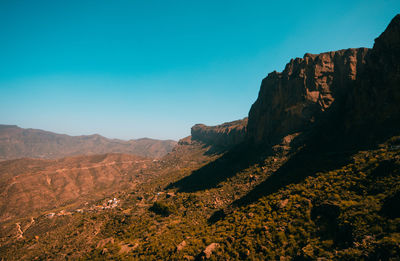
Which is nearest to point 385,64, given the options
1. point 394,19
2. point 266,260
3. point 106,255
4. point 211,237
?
point 394,19

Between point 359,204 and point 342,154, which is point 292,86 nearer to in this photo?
point 342,154

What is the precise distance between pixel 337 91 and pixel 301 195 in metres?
35.9

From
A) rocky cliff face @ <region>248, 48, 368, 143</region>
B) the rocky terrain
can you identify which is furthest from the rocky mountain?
rocky cliff face @ <region>248, 48, 368, 143</region>

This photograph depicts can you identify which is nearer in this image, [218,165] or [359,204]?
[359,204]

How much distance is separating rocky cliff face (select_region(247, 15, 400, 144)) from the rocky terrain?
219 mm

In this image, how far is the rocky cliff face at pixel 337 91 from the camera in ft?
99.0

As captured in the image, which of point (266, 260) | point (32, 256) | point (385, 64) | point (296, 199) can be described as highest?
point (385, 64)

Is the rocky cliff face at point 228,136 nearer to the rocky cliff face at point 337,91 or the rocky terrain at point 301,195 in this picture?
the rocky cliff face at point 337,91

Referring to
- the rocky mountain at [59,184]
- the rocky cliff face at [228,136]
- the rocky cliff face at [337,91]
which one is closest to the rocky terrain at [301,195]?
the rocky cliff face at [337,91]

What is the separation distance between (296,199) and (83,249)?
45.8 m

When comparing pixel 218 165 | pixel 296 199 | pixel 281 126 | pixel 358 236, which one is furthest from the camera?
pixel 218 165

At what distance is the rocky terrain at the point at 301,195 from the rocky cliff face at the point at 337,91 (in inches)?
8.6

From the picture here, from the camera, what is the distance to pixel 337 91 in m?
46.0

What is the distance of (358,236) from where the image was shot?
16.2 meters
